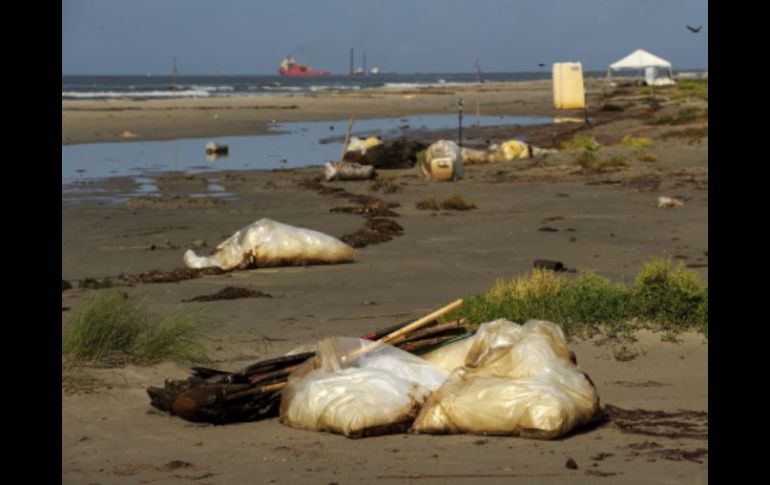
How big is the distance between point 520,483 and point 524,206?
13439 millimetres

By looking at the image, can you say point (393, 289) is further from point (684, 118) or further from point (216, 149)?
point (684, 118)

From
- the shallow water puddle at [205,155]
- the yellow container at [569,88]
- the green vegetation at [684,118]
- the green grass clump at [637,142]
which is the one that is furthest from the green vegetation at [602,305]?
the yellow container at [569,88]

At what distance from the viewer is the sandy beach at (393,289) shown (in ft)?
18.7

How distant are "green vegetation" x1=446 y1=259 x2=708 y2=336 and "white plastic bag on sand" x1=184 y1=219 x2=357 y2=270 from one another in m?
3.80

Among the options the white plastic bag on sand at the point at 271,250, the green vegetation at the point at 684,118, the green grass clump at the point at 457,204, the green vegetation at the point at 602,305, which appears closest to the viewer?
the green vegetation at the point at 602,305

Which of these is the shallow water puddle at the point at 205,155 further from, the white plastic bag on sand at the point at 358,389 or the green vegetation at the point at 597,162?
the white plastic bag on sand at the point at 358,389

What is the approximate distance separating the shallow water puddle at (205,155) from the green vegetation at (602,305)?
1386cm

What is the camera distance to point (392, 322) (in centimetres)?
964

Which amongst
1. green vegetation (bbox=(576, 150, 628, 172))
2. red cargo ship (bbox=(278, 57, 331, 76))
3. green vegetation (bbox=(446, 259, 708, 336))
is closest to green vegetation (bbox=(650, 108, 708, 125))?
green vegetation (bbox=(576, 150, 628, 172))

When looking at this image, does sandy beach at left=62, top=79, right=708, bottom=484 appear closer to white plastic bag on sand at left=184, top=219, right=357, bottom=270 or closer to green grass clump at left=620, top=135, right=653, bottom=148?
white plastic bag on sand at left=184, top=219, right=357, bottom=270

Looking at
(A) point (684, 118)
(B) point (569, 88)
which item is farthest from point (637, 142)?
(B) point (569, 88)

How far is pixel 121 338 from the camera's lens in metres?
8.24
